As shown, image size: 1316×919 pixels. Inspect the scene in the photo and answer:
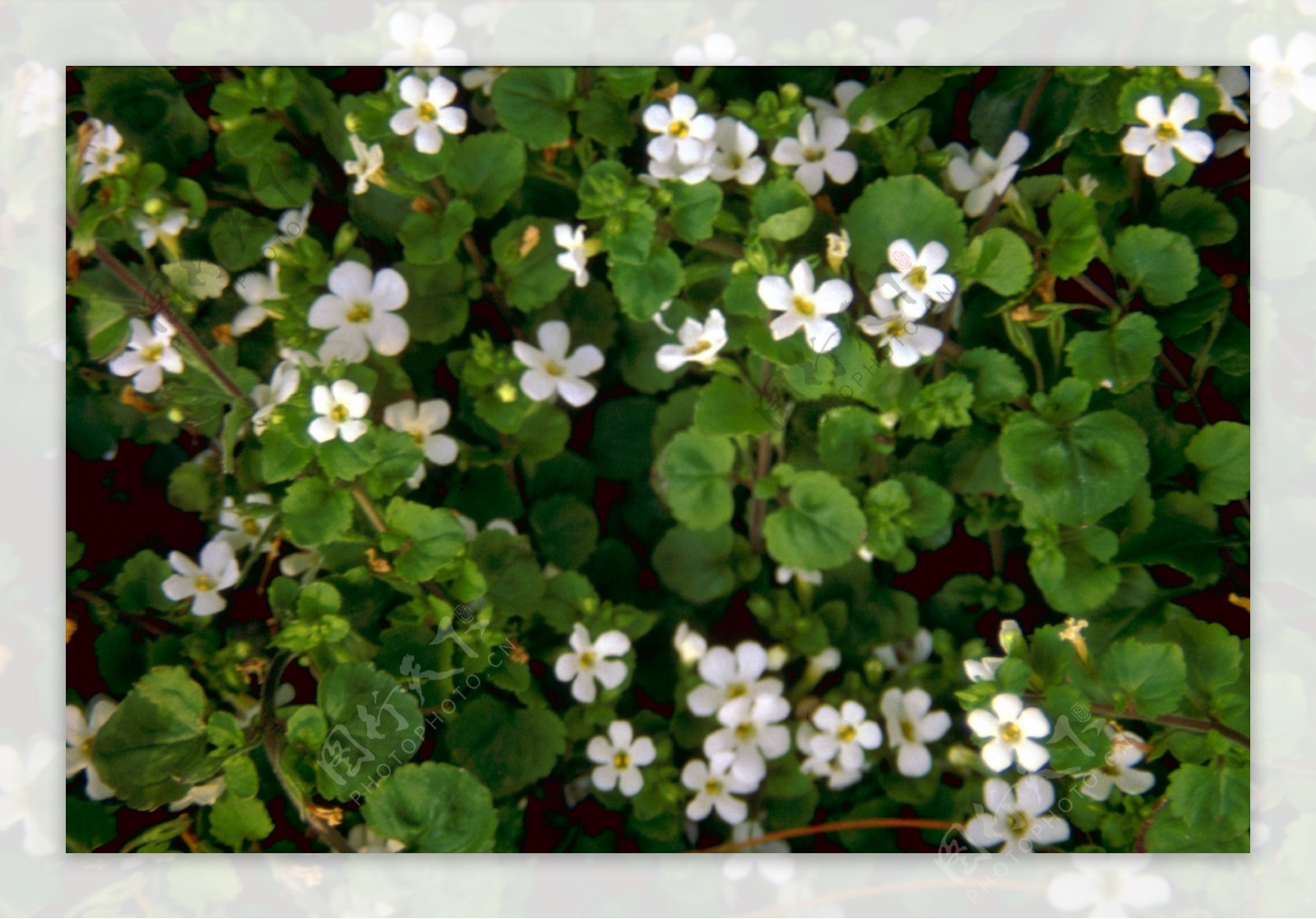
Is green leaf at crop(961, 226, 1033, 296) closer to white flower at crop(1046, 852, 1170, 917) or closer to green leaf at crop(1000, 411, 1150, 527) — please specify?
green leaf at crop(1000, 411, 1150, 527)

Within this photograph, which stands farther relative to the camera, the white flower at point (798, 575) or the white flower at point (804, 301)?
the white flower at point (798, 575)

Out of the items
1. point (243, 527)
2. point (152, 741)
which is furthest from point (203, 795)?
point (243, 527)

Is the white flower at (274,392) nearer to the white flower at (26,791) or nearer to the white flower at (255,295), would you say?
the white flower at (255,295)

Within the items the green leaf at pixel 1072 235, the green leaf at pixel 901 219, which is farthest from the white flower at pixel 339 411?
the green leaf at pixel 1072 235

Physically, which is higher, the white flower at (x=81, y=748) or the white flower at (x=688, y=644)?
the white flower at (x=688, y=644)

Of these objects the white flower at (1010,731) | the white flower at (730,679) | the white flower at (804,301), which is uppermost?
the white flower at (804,301)

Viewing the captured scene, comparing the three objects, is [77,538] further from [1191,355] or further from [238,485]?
[1191,355]

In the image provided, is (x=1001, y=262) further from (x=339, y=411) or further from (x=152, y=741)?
(x=152, y=741)
